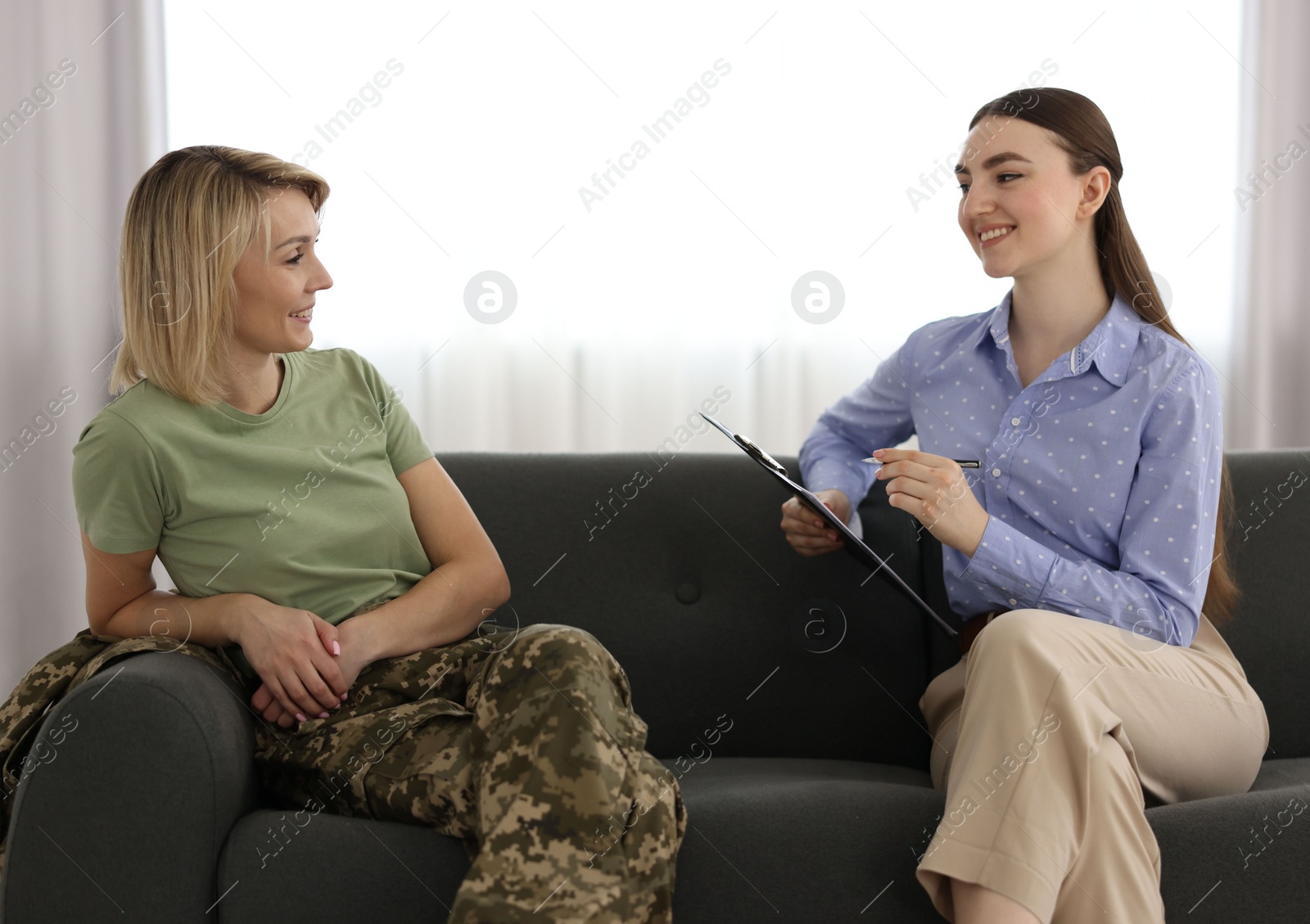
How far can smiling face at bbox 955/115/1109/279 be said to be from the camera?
1.44 metres

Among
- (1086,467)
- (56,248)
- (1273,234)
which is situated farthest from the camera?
(1273,234)

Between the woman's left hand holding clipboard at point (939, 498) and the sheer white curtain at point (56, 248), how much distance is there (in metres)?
1.87

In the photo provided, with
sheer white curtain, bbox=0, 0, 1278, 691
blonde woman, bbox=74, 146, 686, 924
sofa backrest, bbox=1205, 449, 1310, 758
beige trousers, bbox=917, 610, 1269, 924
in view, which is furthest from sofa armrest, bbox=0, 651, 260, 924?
sofa backrest, bbox=1205, 449, 1310, 758

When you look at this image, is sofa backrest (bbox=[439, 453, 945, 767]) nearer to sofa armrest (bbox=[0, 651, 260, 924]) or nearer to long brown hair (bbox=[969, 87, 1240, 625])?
long brown hair (bbox=[969, 87, 1240, 625])

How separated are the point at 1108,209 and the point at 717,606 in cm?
84

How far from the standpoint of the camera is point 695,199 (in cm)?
232

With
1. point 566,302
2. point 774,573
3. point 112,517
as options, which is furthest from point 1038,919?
point 566,302

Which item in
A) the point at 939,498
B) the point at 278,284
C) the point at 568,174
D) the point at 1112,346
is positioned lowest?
the point at 939,498

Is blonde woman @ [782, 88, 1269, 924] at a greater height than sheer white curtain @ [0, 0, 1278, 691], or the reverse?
sheer white curtain @ [0, 0, 1278, 691]

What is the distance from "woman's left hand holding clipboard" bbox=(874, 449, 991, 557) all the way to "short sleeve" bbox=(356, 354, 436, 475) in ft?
2.13

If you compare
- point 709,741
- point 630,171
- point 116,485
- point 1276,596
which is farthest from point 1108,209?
point 116,485

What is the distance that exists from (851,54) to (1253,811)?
181 cm

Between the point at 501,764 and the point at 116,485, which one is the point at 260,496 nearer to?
the point at 116,485

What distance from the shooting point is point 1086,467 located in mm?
1373
